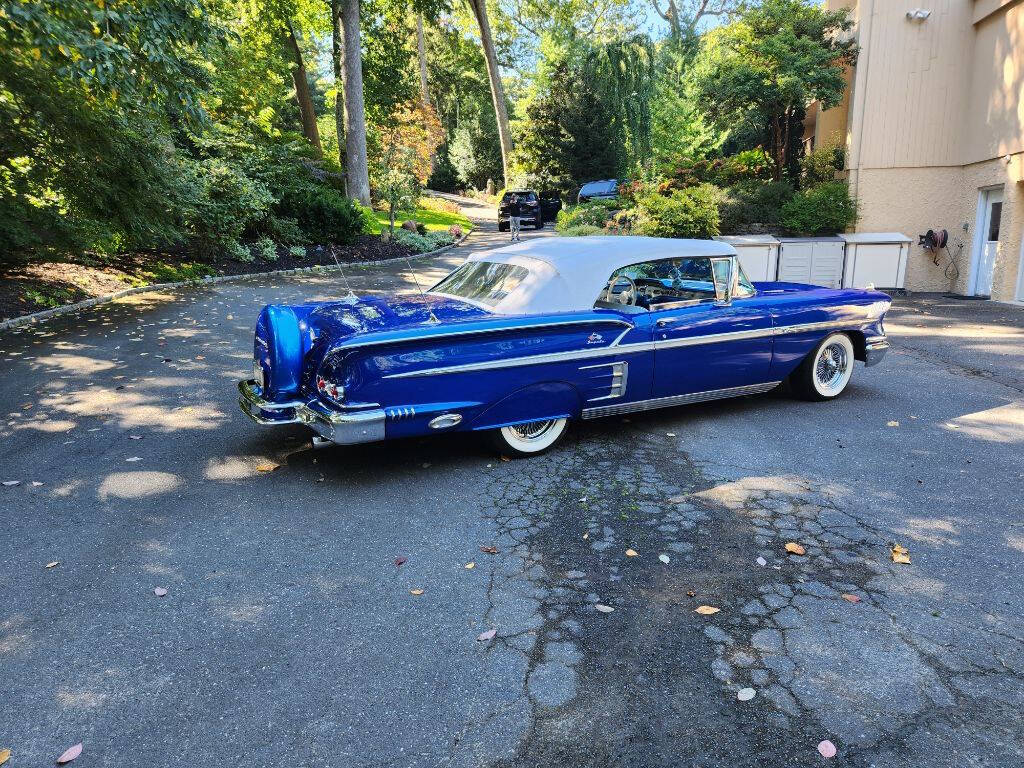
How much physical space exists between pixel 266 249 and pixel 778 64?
11.8 metres

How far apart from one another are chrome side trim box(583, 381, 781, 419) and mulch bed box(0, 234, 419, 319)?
8.64 metres

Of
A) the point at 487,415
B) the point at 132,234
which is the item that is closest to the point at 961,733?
the point at 487,415

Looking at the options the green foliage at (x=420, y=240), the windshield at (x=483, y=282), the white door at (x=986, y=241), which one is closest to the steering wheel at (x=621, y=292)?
the windshield at (x=483, y=282)

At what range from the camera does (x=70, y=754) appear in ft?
7.38

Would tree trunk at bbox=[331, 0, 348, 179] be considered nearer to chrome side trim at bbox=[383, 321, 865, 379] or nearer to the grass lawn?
the grass lawn

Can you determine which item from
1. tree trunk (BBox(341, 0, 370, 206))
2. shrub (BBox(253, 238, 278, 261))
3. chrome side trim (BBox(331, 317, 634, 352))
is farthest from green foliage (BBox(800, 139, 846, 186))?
tree trunk (BBox(341, 0, 370, 206))

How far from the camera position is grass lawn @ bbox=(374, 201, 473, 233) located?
24.3m

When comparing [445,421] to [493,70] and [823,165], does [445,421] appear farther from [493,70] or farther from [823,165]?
[493,70]

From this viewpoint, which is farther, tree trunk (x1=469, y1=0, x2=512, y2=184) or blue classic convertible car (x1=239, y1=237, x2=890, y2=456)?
tree trunk (x1=469, y1=0, x2=512, y2=184)

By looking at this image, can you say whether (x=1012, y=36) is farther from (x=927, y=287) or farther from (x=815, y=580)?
(x=815, y=580)

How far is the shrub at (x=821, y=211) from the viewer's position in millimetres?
13789

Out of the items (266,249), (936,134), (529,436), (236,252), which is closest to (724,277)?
(529,436)

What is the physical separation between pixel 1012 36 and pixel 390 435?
14.4 m

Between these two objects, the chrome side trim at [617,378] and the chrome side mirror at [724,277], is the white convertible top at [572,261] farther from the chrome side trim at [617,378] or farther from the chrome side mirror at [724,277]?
the chrome side trim at [617,378]
